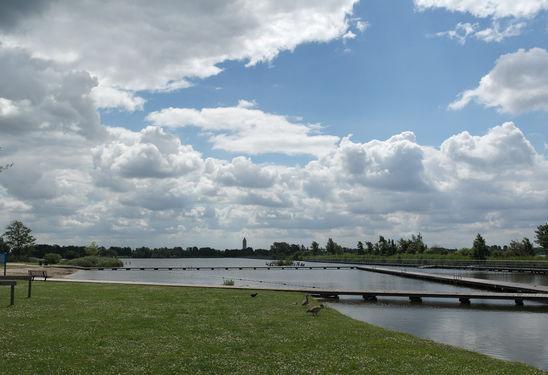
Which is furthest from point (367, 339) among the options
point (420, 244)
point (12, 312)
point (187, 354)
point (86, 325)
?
point (420, 244)

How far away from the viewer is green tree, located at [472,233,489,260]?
114m

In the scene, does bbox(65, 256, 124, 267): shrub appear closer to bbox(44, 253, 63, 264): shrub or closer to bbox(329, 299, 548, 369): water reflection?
bbox(44, 253, 63, 264): shrub

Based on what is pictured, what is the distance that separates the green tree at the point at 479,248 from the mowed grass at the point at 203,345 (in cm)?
10169

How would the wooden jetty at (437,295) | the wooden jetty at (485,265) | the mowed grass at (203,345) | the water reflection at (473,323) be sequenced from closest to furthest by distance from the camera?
the mowed grass at (203,345) < the water reflection at (473,323) < the wooden jetty at (437,295) < the wooden jetty at (485,265)

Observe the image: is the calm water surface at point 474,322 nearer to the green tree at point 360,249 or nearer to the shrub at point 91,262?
the shrub at point 91,262

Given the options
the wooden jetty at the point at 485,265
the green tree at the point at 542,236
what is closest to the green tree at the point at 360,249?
the wooden jetty at the point at 485,265

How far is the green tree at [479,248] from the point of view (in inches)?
4508

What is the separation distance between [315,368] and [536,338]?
47.9ft

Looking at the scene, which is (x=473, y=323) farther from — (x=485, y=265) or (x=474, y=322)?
(x=485, y=265)

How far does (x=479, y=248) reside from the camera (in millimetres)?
115062

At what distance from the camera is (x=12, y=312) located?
20000 mm

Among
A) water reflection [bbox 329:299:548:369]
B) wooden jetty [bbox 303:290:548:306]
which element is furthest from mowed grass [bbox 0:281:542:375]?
wooden jetty [bbox 303:290:548:306]

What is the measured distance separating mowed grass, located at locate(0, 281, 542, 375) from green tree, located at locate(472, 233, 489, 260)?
10169 centimetres

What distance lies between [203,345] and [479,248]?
111248 millimetres
